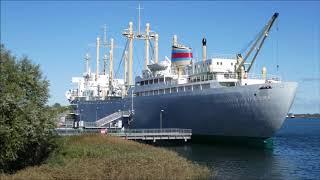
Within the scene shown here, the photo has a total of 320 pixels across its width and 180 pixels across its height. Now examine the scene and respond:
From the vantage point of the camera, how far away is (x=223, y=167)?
47.8 meters

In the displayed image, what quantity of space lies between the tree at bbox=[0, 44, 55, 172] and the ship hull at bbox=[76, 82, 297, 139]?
120ft

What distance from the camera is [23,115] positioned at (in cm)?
3288

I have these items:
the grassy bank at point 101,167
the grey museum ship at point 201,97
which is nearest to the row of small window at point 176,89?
the grey museum ship at point 201,97

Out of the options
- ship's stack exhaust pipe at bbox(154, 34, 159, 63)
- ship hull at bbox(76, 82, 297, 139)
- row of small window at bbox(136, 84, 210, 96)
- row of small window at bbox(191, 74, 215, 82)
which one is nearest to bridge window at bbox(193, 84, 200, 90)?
row of small window at bbox(136, 84, 210, 96)

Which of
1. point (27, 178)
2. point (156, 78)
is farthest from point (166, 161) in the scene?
point (156, 78)

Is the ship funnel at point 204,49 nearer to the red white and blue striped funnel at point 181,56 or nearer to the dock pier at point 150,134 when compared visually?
the red white and blue striped funnel at point 181,56

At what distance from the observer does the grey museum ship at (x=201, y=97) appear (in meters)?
68.6

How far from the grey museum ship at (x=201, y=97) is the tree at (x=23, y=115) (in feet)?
122

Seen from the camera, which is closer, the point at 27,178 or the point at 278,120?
the point at 27,178

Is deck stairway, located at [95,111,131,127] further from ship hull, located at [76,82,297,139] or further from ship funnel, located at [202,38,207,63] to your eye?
ship funnel, located at [202,38,207,63]

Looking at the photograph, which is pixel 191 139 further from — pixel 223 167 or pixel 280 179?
pixel 280 179

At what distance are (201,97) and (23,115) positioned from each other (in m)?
46.2

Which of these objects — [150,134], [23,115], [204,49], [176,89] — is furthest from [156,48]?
Answer: [23,115]

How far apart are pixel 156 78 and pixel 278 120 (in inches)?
1226
